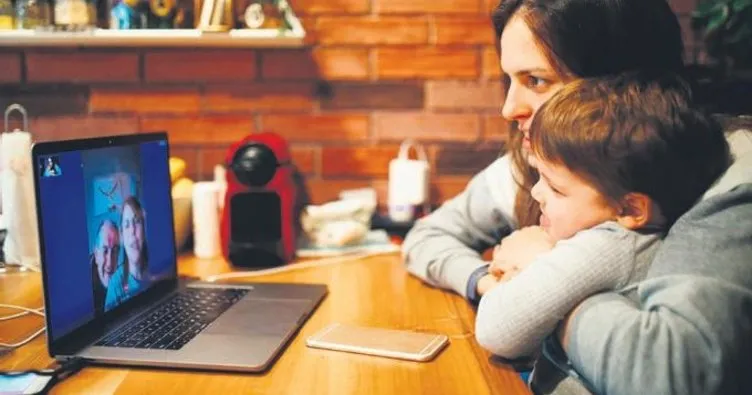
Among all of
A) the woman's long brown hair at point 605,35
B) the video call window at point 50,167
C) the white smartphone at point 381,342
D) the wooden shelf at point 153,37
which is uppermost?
the wooden shelf at point 153,37

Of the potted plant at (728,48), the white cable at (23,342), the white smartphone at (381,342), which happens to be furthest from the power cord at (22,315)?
the potted plant at (728,48)

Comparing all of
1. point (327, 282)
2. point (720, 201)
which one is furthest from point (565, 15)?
point (327, 282)

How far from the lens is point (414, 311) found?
4.56 feet

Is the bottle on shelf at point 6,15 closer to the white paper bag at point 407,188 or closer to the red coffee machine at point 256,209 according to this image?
the red coffee machine at point 256,209

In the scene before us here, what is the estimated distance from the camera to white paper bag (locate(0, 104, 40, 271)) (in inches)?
64.4

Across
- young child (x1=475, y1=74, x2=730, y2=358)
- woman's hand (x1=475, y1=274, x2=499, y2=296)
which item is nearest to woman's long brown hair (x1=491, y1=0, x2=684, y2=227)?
young child (x1=475, y1=74, x2=730, y2=358)

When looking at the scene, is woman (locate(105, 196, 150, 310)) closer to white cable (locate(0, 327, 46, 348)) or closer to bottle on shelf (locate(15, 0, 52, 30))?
white cable (locate(0, 327, 46, 348))

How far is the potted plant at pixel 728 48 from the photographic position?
158cm

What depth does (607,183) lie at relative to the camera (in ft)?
3.44

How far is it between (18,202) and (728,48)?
1.66m

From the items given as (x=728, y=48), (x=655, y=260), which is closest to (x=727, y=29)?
(x=728, y=48)

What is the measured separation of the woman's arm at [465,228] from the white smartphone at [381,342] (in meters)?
0.29

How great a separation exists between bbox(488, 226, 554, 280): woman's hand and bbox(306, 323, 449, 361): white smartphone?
167 millimetres

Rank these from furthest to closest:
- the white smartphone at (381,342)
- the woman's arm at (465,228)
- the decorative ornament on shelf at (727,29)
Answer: the decorative ornament on shelf at (727,29) → the woman's arm at (465,228) → the white smartphone at (381,342)
